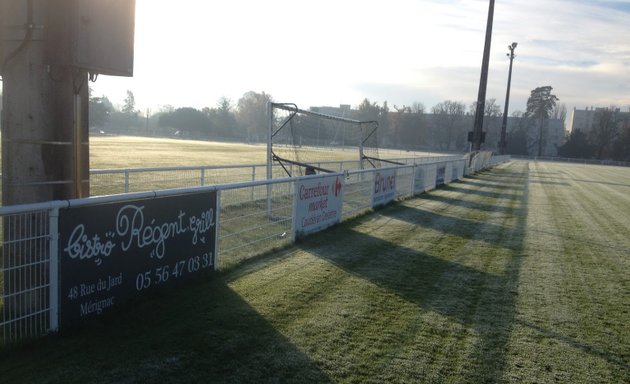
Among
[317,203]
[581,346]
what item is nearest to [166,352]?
[581,346]

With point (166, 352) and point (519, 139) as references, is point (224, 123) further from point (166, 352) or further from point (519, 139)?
point (166, 352)

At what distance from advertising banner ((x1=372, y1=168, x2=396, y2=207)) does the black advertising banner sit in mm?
7179

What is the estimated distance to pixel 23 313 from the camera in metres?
3.97

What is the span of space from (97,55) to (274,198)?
474cm

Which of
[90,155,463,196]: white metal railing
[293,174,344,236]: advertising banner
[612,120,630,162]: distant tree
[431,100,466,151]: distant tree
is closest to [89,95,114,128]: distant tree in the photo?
[431,100,466,151]: distant tree

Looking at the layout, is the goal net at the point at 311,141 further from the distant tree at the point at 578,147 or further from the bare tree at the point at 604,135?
the bare tree at the point at 604,135

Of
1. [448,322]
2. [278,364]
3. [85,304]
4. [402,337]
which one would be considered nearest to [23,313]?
[85,304]

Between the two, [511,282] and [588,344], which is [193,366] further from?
[511,282]

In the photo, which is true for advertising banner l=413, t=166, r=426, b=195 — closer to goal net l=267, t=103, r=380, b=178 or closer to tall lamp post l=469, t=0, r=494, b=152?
goal net l=267, t=103, r=380, b=178

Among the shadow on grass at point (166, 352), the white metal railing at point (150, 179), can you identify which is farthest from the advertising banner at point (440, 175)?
the shadow on grass at point (166, 352)

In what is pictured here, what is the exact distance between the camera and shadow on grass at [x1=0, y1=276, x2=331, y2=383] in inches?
135

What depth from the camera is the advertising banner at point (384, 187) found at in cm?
1253

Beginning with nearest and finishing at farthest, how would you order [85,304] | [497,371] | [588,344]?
[497,371] < [85,304] < [588,344]

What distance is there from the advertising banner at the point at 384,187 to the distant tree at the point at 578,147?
9399 centimetres
